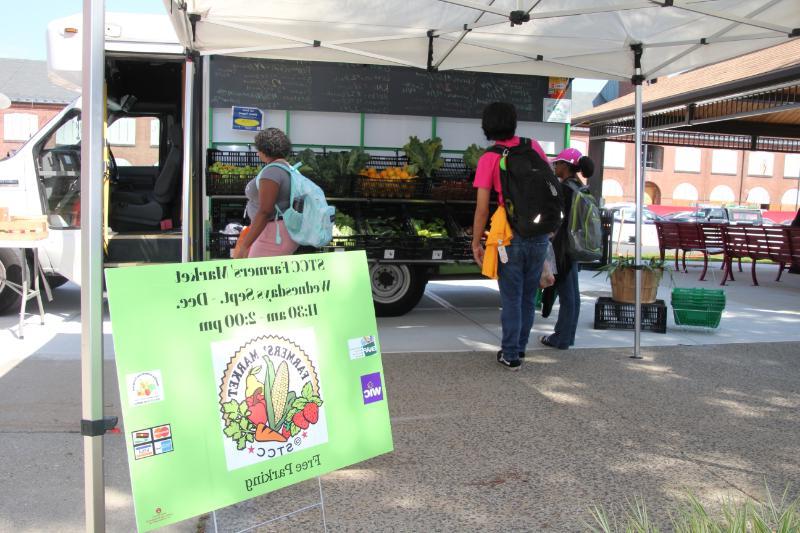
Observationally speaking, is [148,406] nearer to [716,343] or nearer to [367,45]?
[367,45]

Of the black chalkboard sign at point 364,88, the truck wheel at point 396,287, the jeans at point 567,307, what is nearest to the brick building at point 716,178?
the black chalkboard sign at point 364,88

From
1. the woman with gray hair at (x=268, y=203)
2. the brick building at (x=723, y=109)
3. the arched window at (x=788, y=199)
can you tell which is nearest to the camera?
the woman with gray hair at (x=268, y=203)

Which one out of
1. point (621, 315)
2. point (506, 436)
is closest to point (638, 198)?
point (621, 315)

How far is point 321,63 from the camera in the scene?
8016mm

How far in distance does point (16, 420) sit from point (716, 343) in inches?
241

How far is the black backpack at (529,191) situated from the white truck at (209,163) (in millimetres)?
2310

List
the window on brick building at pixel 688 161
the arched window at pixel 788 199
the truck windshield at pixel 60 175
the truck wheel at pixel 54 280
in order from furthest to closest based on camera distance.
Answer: the arched window at pixel 788 199, the window on brick building at pixel 688 161, the truck wheel at pixel 54 280, the truck windshield at pixel 60 175

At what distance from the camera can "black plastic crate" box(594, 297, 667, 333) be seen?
24.8 feet

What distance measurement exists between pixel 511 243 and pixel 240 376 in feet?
10.9

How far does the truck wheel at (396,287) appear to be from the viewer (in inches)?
316

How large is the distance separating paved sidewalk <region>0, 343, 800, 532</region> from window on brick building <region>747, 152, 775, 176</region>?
52868 millimetres

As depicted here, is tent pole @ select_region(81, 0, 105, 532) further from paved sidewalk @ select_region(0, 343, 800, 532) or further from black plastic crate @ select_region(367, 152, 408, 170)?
black plastic crate @ select_region(367, 152, 408, 170)

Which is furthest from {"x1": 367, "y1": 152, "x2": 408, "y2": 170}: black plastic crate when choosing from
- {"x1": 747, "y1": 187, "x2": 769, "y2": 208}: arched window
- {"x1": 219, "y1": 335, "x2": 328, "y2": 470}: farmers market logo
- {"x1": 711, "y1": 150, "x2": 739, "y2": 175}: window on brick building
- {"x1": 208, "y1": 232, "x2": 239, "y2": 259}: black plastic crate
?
{"x1": 747, "y1": 187, "x2": 769, "y2": 208}: arched window

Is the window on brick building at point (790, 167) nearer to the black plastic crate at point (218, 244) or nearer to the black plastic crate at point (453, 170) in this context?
the black plastic crate at point (453, 170)
